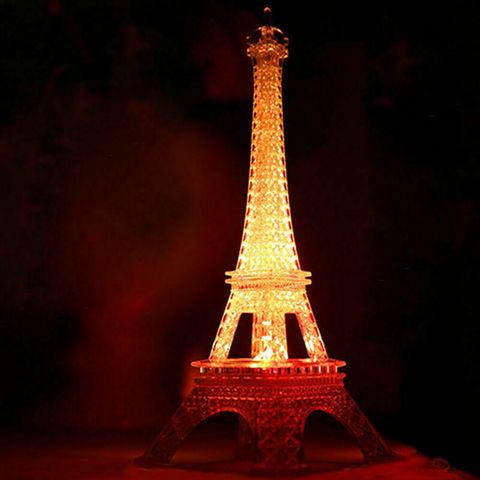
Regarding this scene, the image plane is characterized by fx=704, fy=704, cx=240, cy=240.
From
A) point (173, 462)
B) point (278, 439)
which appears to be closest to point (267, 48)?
point (278, 439)

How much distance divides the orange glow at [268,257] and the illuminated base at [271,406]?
735 mm

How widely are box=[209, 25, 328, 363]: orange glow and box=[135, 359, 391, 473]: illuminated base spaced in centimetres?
74

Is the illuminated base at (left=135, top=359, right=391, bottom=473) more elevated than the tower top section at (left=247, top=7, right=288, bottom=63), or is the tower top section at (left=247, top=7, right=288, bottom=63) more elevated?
the tower top section at (left=247, top=7, right=288, bottom=63)

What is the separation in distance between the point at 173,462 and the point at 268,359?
2769mm

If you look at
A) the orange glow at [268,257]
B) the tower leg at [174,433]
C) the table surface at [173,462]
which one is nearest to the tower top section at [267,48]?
the orange glow at [268,257]

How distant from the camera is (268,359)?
1422cm

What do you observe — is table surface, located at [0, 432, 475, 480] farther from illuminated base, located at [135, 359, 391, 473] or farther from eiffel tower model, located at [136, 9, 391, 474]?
eiffel tower model, located at [136, 9, 391, 474]

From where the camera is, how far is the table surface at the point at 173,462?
12492 millimetres

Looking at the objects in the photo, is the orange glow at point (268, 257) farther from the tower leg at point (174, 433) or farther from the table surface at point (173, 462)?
the table surface at point (173, 462)

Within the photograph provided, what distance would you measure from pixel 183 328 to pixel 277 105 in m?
7.29

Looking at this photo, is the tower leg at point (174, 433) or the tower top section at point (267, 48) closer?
the tower leg at point (174, 433)

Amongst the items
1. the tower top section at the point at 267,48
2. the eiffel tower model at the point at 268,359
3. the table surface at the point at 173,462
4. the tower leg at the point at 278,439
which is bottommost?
the table surface at the point at 173,462

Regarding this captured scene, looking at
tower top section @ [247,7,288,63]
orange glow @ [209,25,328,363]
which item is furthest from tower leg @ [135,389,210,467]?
tower top section @ [247,7,288,63]

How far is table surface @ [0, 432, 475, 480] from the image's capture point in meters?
12.5
